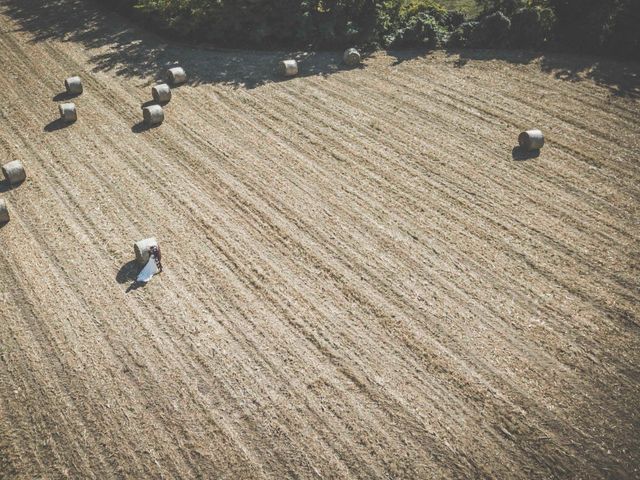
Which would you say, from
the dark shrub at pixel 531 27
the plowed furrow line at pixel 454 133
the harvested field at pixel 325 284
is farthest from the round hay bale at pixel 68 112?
the dark shrub at pixel 531 27

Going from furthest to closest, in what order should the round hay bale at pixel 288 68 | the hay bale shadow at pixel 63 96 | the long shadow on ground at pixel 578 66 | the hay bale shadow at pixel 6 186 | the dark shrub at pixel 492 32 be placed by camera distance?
1. the dark shrub at pixel 492 32
2. the round hay bale at pixel 288 68
3. the long shadow on ground at pixel 578 66
4. the hay bale shadow at pixel 63 96
5. the hay bale shadow at pixel 6 186

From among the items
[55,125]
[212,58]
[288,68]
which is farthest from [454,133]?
[55,125]

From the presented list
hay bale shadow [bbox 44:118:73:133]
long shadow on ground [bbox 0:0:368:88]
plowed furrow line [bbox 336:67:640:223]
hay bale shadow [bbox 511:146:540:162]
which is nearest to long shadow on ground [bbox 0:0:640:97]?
long shadow on ground [bbox 0:0:368:88]

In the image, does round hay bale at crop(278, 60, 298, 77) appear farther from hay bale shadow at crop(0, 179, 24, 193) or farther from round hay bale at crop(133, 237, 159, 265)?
round hay bale at crop(133, 237, 159, 265)

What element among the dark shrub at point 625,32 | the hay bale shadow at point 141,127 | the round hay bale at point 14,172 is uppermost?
the dark shrub at point 625,32

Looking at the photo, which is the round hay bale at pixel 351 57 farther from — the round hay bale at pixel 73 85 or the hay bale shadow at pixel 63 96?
the hay bale shadow at pixel 63 96

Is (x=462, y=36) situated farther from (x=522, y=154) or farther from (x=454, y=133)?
(x=522, y=154)

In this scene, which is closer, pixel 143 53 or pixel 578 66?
pixel 578 66

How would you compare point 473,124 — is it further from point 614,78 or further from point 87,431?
point 87,431
